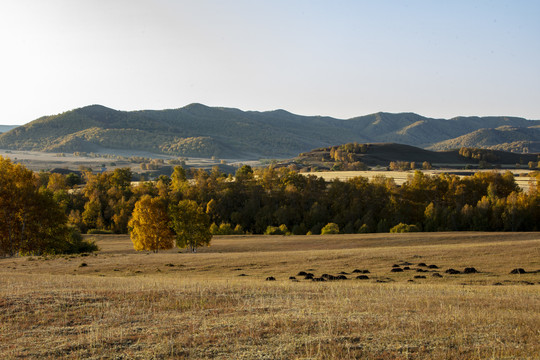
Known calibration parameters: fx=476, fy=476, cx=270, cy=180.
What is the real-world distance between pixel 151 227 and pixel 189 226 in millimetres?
5012

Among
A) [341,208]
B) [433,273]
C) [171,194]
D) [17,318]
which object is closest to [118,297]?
[17,318]

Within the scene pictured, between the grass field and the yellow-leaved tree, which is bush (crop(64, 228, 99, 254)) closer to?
the yellow-leaved tree

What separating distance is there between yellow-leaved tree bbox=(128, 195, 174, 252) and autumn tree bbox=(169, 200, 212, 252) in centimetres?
194

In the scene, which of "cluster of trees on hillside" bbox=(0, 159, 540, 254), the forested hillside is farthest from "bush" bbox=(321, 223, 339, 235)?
"cluster of trees on hillside" bbox=(0, 159, 540, 254)

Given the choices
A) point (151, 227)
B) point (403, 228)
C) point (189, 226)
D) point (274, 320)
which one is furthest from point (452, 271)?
point (403, 228)

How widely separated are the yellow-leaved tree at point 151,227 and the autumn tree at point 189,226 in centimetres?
194

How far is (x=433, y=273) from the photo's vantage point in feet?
101

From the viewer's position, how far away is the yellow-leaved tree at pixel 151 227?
5828 centimetres

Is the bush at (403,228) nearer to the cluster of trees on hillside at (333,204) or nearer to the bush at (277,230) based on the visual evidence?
the cluster of trees on hillside at (333,204)

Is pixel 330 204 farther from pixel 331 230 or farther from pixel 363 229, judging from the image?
pixel 331 230

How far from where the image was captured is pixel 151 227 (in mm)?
58844

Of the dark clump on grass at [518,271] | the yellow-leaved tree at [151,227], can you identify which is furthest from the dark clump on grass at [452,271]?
the yellow-leaved tree at [151,227]

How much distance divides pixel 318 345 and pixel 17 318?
10572mm

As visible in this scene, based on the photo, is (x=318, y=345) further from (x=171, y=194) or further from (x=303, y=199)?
(x=171, y=194)
